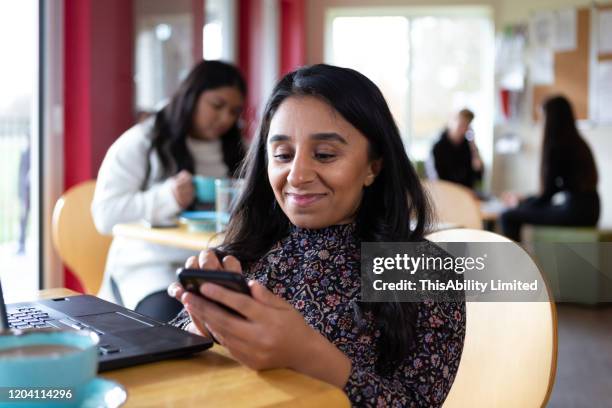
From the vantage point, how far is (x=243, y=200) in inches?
48.7

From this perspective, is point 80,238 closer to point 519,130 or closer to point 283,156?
point 283,156

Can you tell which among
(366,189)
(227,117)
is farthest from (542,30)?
(366,189)

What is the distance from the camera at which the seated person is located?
3.15ft

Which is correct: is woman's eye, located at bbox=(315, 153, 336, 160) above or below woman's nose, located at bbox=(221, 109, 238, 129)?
below

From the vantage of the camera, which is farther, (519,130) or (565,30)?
(519,130)

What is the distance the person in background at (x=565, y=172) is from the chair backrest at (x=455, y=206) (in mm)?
2485

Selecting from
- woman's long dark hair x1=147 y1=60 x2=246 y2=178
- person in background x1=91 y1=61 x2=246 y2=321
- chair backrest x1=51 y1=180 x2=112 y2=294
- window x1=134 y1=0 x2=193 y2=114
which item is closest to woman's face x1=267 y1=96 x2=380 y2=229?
person in background x1=91 y1=61 x2=246 y2=321

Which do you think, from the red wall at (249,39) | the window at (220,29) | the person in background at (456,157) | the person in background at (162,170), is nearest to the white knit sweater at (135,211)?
the person in background at (162,170)

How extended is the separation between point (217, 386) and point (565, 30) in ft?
20.9

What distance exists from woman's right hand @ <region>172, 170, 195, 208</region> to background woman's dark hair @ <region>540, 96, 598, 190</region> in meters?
3.39

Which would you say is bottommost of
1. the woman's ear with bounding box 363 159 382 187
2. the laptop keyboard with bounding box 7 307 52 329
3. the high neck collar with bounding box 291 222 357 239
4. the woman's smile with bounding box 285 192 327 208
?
the laptop keyboard with bounding box 7 307 52 329

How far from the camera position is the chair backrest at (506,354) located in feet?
3.48

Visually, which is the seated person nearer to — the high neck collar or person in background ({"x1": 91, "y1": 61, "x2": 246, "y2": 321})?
the high neck collar

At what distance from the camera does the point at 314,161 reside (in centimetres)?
109
